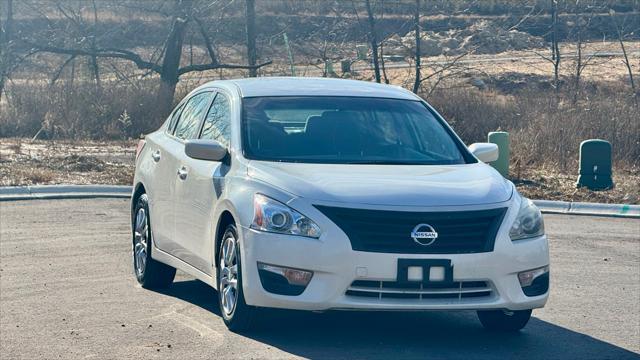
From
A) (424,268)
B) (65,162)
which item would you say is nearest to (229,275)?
(424,268)

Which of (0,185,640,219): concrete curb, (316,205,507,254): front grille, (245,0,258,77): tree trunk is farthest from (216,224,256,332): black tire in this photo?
(245,0,258,77): tree trunk

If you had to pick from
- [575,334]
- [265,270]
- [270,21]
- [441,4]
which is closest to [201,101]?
[265,270]

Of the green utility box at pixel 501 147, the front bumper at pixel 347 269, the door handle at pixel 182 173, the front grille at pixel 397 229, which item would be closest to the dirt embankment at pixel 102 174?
the green utility box at pixel 501 147

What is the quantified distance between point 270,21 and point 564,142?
1357 inches

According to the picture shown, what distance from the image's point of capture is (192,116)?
966 centimetres

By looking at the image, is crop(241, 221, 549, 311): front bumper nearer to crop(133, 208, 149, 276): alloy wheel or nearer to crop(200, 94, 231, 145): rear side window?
crop(200, 94, 231, 145): rear side window

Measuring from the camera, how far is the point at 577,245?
12.7 m

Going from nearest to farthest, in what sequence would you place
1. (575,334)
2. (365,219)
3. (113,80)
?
(365,219) → (575,334) → (113,80)

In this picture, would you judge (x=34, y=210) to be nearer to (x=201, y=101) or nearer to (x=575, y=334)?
(x=201, y=101)

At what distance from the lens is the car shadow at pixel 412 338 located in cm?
742

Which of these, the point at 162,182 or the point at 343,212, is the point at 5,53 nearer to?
the point at 162,182

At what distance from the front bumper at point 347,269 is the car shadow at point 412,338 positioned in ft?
0.94

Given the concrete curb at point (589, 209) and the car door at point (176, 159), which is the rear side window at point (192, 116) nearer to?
the car door at point (176, 159)

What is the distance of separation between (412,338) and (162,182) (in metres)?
2.61
